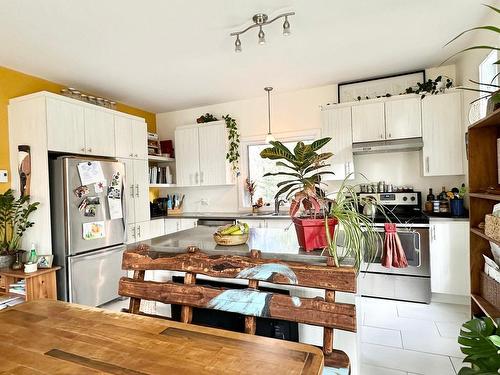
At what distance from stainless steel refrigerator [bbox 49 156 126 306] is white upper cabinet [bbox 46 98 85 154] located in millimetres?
162

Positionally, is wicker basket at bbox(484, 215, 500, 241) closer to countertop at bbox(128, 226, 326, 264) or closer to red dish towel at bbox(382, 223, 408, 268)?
red dish towel at bbox(382, 223, 408, 268)

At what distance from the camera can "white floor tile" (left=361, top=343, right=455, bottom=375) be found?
201 cm

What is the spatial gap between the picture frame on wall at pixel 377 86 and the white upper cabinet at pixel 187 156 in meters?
2.25

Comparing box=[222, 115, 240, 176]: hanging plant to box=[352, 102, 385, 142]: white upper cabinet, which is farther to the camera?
box=[222, 115, 240, 176]: hanging plant

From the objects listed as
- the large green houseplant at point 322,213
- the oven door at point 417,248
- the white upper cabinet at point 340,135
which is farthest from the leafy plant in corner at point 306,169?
the white upper cabinet at point 340,135

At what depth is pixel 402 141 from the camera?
10.9 ft

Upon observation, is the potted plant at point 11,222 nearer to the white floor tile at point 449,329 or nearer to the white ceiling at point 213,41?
the white ceiling at point 213,41

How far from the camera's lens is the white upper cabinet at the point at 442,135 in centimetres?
317

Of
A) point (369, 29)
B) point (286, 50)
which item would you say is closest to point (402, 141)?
point (369, 29)

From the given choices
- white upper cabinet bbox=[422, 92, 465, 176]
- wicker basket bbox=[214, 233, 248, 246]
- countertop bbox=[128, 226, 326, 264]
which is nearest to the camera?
countertop bbox=[128, 226, 326, 264]

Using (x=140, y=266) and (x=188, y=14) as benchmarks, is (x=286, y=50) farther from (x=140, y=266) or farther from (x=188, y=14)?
(x=140, y=266)

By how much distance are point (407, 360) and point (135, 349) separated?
6.79 feet

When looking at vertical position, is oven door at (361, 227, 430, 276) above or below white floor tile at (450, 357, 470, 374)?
above

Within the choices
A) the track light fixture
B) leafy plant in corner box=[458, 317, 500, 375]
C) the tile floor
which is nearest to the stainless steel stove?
the tile floor
